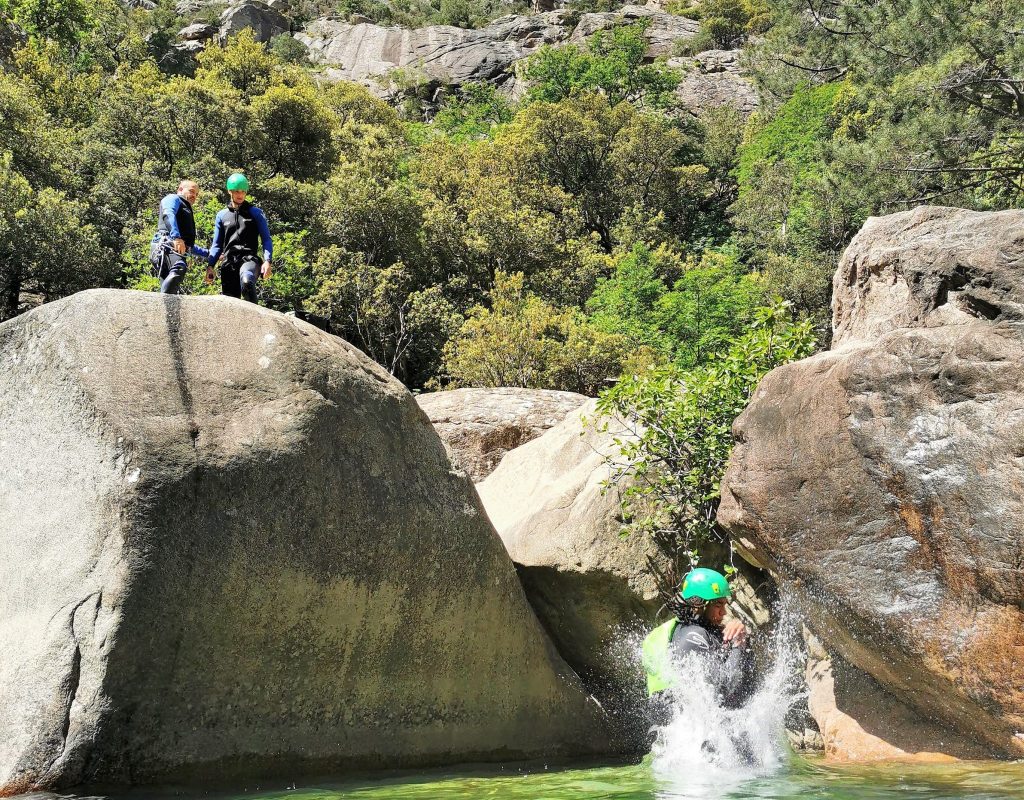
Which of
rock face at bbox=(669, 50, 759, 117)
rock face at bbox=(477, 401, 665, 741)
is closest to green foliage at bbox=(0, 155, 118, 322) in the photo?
rock face at bbox=(477, 401, 665, 741)

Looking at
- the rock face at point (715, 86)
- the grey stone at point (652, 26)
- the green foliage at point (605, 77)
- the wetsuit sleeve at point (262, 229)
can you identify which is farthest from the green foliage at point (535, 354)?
the grey stone at point (652, 26)

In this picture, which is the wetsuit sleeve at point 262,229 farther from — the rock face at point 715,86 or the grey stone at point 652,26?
the grey stone at point 652,26

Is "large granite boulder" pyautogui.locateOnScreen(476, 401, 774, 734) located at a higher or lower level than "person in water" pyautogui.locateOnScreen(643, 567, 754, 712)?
lower

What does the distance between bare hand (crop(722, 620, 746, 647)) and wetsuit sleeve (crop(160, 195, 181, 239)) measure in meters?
5.22

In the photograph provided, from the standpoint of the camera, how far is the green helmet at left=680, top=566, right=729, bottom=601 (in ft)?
18.3

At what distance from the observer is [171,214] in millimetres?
7023

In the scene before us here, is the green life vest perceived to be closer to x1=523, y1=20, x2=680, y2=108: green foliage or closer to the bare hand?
the bare hand

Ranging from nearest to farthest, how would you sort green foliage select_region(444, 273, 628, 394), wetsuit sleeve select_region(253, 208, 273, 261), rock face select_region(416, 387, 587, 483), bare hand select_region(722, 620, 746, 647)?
1. bare hand select_region(722, 620, 746, 647)
2. wetsuit sleeve select_region(253, 208, 273, 261)
3. rock face select_region(416, 387, 587, 483)
4. green foliage select_region(444, 273, 628, 394)

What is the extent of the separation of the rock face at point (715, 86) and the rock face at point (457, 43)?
16.2 feet

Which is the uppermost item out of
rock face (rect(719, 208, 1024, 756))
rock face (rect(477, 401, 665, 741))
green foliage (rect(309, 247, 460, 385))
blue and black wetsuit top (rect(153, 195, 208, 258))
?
blue and black wetsuit top (rect(153, 195, 208, 258))

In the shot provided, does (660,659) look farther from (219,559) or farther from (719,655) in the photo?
(219,559)

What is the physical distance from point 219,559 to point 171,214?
10.3ft

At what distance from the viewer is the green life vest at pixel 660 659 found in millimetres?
5441

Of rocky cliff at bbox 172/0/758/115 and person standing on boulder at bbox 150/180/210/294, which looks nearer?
person standing on boulder at bbox 150/180/210/294
